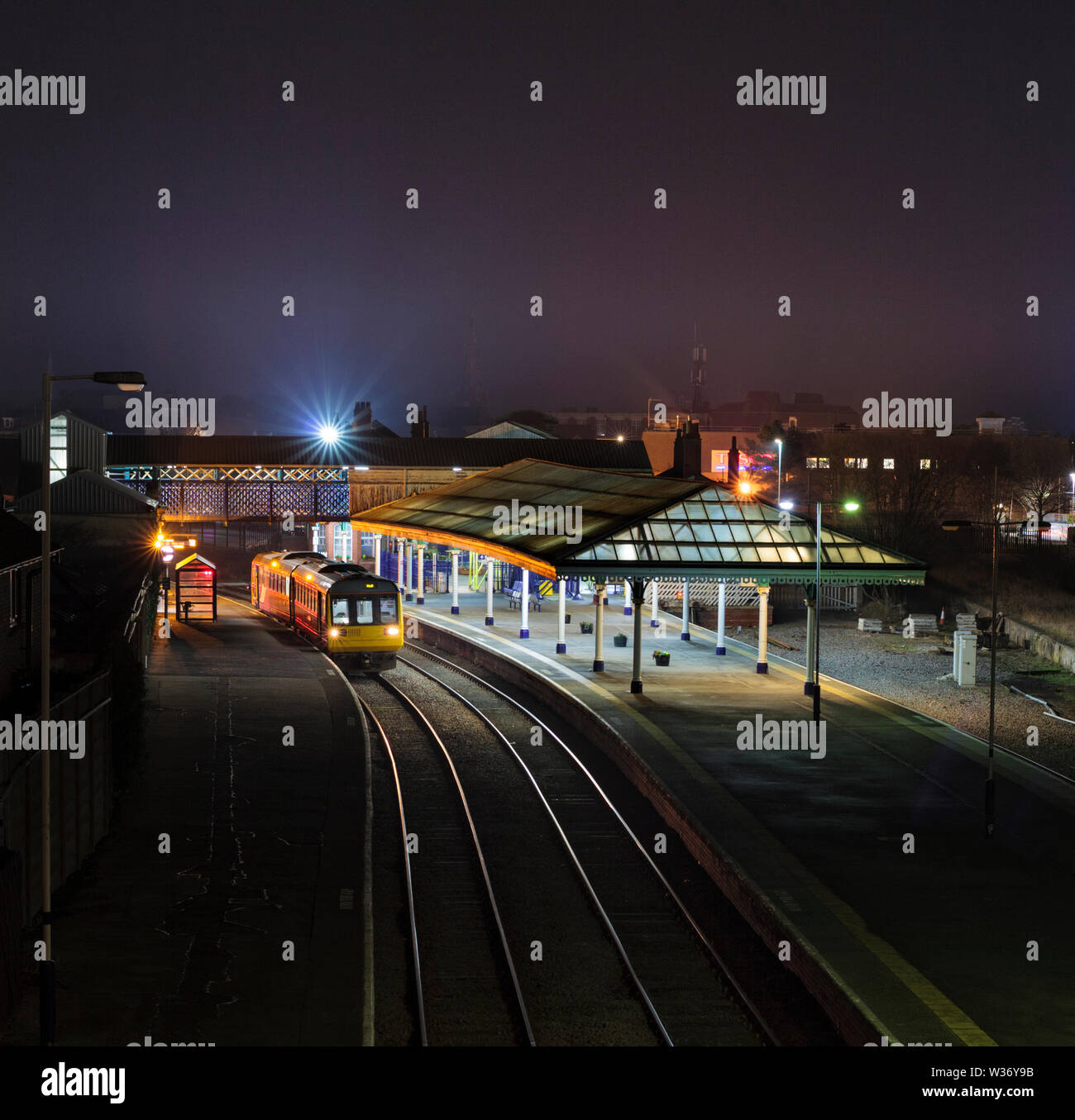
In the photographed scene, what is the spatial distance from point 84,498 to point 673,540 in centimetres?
2608

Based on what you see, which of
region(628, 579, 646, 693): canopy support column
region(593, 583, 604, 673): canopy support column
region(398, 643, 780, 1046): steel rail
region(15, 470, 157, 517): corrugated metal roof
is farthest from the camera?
region(15, 470, 157, 517): corrugated metal roof

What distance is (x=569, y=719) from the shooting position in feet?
97.6

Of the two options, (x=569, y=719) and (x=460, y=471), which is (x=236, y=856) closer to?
(x=569, y=719)

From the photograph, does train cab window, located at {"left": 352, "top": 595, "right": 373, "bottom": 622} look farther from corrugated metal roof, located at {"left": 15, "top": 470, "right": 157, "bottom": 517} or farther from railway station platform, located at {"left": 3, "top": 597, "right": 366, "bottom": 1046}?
corrugated metal roof, located at {"left": 15, "top": 470, "right": 157, "bottom": 517}

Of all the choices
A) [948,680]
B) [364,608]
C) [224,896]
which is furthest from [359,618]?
[224,896]

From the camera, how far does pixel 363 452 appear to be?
199 feet

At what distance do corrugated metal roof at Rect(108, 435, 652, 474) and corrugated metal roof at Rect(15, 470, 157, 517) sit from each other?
7224 mm

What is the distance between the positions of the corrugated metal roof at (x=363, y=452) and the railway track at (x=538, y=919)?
1264 inches

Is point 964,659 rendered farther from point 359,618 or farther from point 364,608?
point 359,618

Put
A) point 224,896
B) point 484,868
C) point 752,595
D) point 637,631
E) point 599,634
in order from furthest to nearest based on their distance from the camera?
point 752,595
point 599,634
point 637,631
point 484,868
point 224,896

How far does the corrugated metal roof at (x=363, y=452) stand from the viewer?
5728 centimetres

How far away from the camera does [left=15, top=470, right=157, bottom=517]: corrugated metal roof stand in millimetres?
47125

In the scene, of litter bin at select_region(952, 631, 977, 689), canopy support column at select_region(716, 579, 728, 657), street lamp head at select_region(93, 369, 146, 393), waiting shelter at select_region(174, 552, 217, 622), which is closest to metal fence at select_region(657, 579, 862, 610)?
canopy support column at select_region(716, 579, 728, 657)

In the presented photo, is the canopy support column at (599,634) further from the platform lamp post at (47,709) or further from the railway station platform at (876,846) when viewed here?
the platform lamp post at (47,709)
